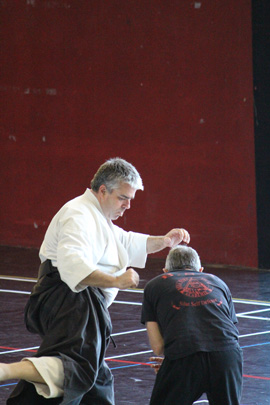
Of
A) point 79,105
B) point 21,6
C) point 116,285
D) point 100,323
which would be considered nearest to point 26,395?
point 100,323

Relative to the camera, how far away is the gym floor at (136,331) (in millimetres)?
6137

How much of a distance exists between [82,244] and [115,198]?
379 mm

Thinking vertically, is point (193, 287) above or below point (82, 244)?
below

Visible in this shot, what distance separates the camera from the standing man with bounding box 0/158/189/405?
15.1 ft

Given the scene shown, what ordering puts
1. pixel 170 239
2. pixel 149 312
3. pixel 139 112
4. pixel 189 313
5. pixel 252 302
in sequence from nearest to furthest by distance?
1. pixel 189 313
2. pixel 149 312
3. pixel 170 239
4. pixel 252 302
5. pixel 139 112

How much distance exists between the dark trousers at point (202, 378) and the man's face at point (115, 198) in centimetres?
95

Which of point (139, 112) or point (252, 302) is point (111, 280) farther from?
point (139, 112)

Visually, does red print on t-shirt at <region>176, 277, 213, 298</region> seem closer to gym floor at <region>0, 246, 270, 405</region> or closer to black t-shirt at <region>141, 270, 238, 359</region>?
black t-shirt at <region>141, 270, 238, 359</region>

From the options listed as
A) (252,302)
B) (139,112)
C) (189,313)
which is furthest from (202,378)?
(139,112)

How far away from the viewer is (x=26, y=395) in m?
4.76

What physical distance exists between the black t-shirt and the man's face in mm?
543

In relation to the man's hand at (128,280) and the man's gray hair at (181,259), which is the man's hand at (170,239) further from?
the man's hand at (128,280)

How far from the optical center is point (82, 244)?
4668 millimetres

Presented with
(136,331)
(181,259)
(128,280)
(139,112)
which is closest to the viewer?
(128,280)
